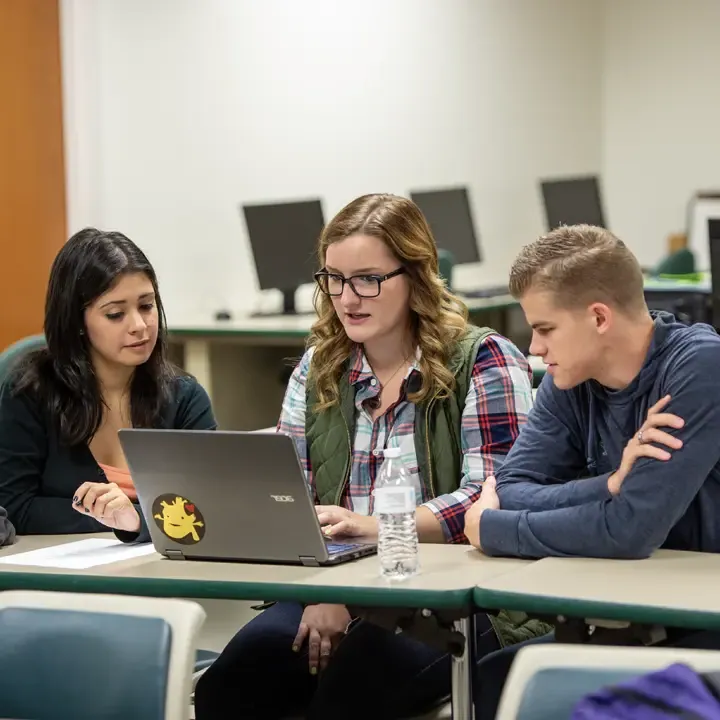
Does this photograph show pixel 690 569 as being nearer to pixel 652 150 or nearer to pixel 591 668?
pixel 591 668

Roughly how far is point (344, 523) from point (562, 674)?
924 mm

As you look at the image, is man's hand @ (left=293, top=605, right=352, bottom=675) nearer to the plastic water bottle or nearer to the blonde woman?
the blonde woman

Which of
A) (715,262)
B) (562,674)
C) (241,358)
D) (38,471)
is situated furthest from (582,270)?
(241,358)

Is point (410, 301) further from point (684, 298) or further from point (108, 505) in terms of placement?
point (684, 298)

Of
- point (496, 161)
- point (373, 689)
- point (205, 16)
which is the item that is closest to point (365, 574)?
point (373, 689)

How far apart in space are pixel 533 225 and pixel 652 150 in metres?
1.13

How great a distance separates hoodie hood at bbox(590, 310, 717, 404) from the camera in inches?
92.5

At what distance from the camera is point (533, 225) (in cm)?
921

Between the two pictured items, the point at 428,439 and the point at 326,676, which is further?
the point at 428,439

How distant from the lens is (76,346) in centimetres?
299

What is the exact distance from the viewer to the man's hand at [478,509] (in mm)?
2445

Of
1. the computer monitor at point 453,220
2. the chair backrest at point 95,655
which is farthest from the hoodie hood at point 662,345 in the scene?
the computer monitor at point 453,220

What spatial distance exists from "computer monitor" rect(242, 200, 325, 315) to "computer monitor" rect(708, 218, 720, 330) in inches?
78.0

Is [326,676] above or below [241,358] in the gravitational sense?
below
